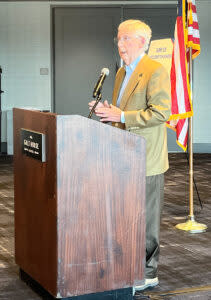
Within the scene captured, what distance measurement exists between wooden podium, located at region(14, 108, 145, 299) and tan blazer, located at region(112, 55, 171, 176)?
34 cm

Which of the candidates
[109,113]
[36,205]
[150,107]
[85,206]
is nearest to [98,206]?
[85,206]

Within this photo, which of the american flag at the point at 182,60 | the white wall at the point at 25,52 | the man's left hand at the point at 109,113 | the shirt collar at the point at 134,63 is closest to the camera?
the man's left hand at the point at 109,113

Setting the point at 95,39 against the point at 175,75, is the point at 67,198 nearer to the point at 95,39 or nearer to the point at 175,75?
the point at 175,75

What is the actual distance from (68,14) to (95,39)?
71 centimetres

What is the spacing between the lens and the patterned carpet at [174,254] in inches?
156

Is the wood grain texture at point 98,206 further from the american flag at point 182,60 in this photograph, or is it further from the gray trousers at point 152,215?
the american flag at point 182,60

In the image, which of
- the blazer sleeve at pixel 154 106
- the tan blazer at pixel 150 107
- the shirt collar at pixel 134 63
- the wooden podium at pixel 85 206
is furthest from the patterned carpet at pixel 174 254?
the shirt collar at pixel 134 63

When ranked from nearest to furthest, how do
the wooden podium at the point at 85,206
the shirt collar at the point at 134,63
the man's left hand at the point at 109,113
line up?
the wooden podium at the point at 85,206, the man's left hand at the point at 109,113, the shirt collar at the point at 134,63

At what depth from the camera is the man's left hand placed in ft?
11.9

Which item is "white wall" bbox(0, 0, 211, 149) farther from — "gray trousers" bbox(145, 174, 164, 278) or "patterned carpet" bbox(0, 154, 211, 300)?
"gray trousers" bbox(145, 174, 164, 278)

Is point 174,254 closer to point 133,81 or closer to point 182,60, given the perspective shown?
point 133,81

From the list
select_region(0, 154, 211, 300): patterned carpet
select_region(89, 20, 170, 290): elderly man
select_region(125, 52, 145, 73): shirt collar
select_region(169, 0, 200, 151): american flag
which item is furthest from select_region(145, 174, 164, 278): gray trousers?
select_region(169, 0, 200, 151): american flag

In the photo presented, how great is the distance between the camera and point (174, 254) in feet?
16.2

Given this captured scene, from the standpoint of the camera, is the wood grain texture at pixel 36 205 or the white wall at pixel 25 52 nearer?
the wood grain texture at pixel 36 205
